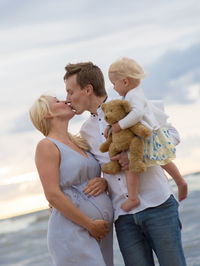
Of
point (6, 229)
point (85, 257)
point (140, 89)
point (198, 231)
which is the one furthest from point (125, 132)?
point (6, 229)

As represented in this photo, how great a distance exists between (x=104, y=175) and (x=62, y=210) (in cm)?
39

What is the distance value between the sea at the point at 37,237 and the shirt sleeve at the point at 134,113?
13.3ft

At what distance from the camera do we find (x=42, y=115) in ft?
11.2

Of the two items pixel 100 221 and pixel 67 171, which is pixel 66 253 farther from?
pixel 67 171

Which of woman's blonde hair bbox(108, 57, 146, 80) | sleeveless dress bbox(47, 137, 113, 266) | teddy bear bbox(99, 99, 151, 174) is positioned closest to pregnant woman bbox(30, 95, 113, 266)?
sleeveless dress bbox(47, 137, 113, 266)

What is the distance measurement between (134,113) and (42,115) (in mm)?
694

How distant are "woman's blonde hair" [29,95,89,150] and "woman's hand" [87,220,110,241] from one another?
1.79 feet

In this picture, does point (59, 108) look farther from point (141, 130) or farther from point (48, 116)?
point (141, 130)

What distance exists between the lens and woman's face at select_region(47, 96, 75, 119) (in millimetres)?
3449

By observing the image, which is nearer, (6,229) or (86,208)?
(86,208)

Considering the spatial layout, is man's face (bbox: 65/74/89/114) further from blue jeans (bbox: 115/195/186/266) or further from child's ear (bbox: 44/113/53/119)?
blue jeans (bbox: 115/195/186/266)

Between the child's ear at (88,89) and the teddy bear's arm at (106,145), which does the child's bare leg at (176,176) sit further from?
the child's ear at (88,89)

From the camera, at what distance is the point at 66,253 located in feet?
10.7

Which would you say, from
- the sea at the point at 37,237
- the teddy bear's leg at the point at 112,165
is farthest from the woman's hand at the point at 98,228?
the sea at the point at 37,237
